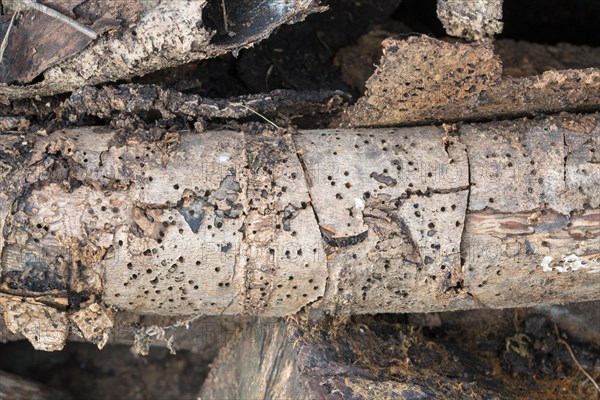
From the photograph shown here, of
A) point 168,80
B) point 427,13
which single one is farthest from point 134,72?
point 427,13

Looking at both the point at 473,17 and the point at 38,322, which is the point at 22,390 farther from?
the point at 473,17

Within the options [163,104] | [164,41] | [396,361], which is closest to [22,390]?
[163,104]

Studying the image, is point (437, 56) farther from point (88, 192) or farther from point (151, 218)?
point (88, 192)

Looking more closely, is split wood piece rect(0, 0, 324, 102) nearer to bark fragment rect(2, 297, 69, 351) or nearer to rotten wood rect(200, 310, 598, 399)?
bark fragment rect(2, 297, 69, 351)

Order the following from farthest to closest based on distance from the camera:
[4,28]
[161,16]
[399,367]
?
[399,367] → [4,28] → [161,16]

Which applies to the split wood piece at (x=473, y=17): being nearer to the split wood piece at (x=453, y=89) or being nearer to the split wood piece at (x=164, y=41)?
the split wood piece at (x=453, y=89)

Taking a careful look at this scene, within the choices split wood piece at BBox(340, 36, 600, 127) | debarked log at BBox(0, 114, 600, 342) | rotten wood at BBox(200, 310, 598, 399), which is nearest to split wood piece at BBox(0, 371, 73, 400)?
rotten wood at BBox(200, 310, 598, 399)
